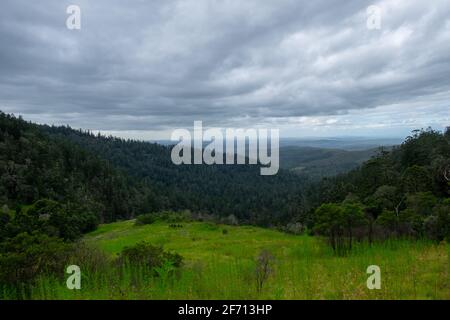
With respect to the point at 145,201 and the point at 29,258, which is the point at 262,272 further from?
the point at 145,201

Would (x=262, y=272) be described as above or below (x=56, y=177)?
above

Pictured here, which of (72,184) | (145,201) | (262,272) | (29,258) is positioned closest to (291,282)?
(262,272)

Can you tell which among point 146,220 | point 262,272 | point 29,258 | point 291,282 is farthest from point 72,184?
point 291,282

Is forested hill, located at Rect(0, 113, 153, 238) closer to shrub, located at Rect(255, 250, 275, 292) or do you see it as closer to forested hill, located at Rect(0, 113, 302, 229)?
forested hill, located at Rect(0, 113, 302, 229)

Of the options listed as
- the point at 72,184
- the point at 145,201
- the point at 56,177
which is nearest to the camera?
the point at 56,177

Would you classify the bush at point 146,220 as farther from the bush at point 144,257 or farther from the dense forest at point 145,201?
the bush at point 144,257

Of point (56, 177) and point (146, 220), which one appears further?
point (56, 177)

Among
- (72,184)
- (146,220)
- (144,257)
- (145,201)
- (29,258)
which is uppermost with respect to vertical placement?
(29,258)

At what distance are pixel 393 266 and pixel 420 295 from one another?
9.39 feet

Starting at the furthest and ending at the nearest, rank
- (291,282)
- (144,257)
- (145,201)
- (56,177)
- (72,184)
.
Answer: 1. (145,201)
2. (72,184)
3. (56,177)
4. (144,257)
5. (291,282)

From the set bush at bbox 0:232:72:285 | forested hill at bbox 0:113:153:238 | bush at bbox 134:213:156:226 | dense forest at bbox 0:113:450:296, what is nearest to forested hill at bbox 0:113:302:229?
forested hill at bbox 0:113:153:238

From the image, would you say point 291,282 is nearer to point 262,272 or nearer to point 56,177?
point 262,272

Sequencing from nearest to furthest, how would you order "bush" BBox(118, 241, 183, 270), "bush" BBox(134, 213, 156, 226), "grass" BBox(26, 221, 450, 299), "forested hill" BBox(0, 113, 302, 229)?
"grass" BBox(26, 221, 450, 299) < "bush" BBox(118, 241, 183, 270) < "bush" BBox(134, 213, 156, 226) < "forested hill" BBox(0, 113, 302, 229)
